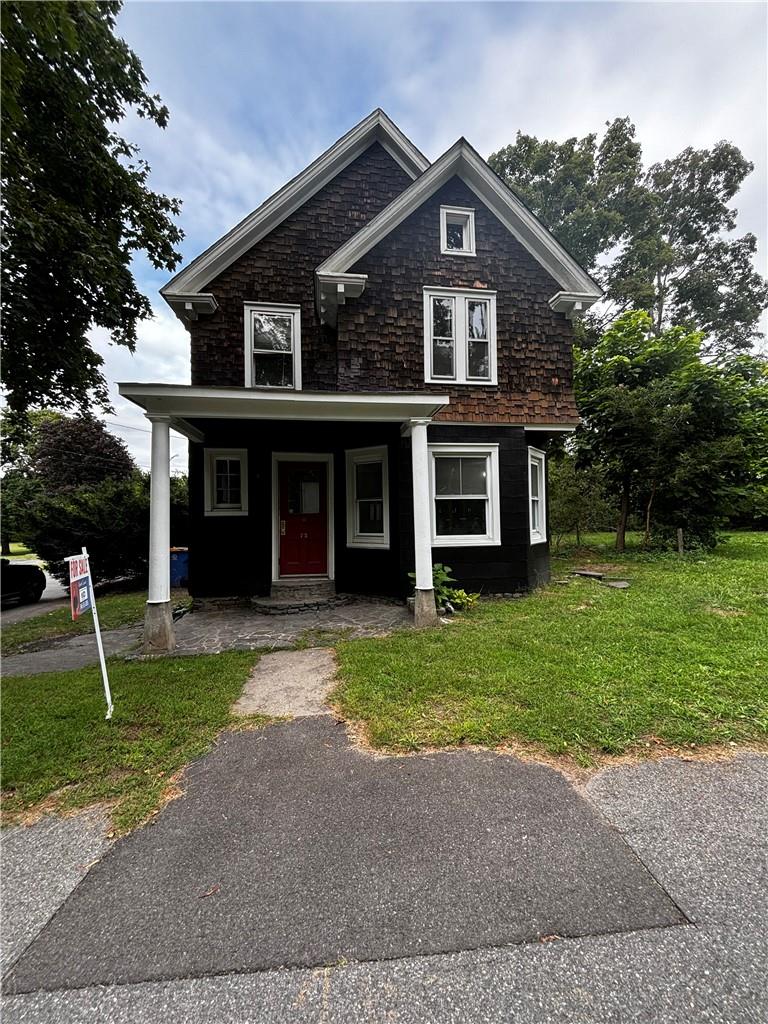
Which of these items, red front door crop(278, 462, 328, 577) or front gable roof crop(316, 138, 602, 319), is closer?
front gable roof crop(316, 138, 602, 319)

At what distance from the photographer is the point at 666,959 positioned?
1.58 m

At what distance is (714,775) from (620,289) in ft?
87.2

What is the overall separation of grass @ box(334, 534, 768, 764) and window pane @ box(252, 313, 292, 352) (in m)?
6.03

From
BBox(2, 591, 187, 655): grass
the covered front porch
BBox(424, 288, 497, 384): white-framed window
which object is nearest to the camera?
BBox(2, 591, 187, 655): grass

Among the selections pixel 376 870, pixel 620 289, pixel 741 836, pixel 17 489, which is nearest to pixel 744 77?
pixel 741 836

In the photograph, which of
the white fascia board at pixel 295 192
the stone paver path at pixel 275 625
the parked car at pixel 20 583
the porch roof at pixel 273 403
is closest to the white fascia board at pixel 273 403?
the porch roof at pixel 273 403

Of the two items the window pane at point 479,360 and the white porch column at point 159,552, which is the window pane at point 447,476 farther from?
the white porch column at point 159,552

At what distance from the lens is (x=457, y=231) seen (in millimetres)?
8148

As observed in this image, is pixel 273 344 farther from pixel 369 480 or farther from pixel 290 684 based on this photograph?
pixel 290 684

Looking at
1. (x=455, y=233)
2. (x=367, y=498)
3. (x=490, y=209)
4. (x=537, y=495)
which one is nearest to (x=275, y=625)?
(x=367, y=498)

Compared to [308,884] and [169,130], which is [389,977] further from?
[169,130]

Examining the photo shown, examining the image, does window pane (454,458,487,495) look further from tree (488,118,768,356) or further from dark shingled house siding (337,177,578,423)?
tree (488,118,768,356)

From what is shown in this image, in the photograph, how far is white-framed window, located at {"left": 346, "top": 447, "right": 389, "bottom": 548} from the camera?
25.6 ft

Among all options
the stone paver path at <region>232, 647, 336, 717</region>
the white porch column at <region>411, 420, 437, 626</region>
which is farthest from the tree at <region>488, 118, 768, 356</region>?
the stone paver path at <region>232, 647, 336, 717</region>
